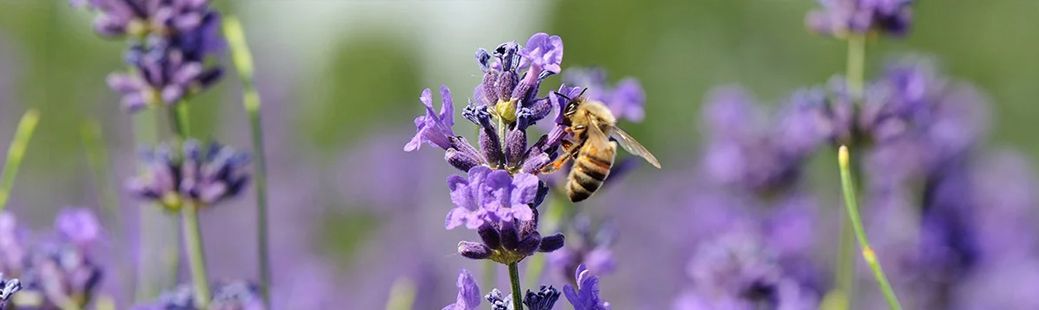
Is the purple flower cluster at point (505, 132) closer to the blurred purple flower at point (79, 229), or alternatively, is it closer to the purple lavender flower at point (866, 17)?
the blurred purple flower at point (79, 229)

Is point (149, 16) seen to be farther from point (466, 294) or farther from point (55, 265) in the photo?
point (466, 294)

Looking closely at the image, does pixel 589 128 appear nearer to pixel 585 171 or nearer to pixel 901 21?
A: pixel 585 171

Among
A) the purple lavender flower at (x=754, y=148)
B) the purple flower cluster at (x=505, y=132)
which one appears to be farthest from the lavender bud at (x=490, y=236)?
the purple lavender flower at (x=754, y=148)

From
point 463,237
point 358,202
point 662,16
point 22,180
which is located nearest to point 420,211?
point 358,202

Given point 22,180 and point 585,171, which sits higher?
point 22,180

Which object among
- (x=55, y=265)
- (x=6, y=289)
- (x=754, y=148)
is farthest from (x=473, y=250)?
(x=754, y=148)

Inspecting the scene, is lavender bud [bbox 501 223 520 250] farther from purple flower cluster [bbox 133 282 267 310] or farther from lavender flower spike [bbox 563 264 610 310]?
purple flower cluster [bbox 133 282 267 310]
